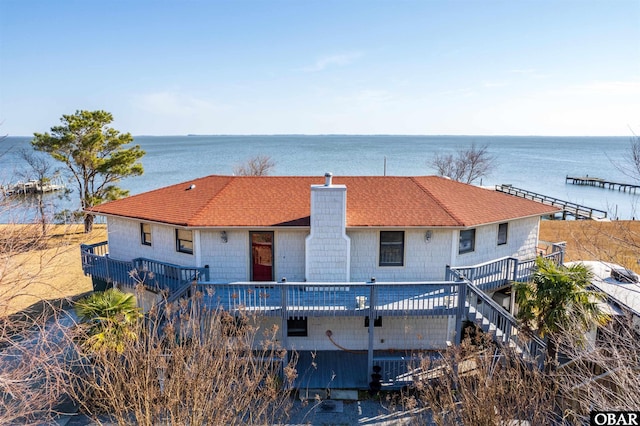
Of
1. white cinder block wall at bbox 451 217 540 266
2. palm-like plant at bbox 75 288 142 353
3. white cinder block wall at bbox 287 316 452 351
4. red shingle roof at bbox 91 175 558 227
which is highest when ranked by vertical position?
red shingle roof at bbox 91 175 558 227

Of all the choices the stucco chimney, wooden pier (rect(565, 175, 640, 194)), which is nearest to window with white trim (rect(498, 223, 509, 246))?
the stucco chimney

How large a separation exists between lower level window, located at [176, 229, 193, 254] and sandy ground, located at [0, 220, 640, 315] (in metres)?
3.47

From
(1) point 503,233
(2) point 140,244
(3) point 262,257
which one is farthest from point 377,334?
(2) point 140,244

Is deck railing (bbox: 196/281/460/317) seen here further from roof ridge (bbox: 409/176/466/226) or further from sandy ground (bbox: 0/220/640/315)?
sandy ground (bbox: 0/220/640/315)

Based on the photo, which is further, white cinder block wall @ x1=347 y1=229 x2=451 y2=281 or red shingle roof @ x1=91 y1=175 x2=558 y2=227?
white cinder block wall @ x1=347 y1=229 x2=451 y2=281

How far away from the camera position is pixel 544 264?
12156 mm

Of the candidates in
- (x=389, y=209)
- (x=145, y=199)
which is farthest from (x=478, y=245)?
(x=145, y=199)

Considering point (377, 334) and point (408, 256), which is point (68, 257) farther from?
point (408, 256)

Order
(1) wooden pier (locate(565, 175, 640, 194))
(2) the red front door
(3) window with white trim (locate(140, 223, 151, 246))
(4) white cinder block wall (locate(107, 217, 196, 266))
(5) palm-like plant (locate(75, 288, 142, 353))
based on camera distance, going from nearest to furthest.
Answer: (5) palm-like plant (locate(75, 288, 142, 353))
(2) the red front door
(4) white cinder block wall (locate(107, 217, 196, 266))
(3) window with white trim (locate(140, 223, 151, 246))
(1) wooden pier (locate(565, 175, 640, 194))

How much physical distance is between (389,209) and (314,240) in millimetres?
3354

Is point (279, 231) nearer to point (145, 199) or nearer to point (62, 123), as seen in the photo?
point (145, 199)

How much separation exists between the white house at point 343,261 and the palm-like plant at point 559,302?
143 centimetres

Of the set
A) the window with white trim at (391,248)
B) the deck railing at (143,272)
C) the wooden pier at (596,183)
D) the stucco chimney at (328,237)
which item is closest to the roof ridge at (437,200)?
the window with white trim at (391,248)

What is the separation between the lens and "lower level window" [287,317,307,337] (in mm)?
15514
